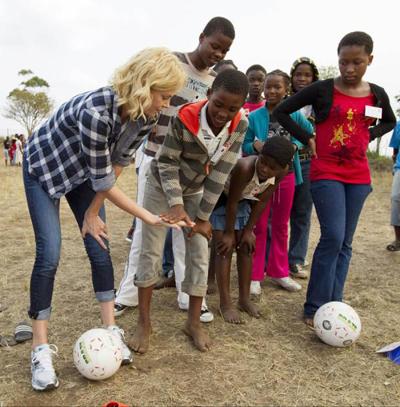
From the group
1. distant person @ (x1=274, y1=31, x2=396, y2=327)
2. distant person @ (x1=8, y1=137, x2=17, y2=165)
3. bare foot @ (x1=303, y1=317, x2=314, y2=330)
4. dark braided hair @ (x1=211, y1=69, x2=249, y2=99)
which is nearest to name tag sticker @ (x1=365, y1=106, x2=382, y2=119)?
distant person @ (x1=274, y1=31, x2=396, y2=327)

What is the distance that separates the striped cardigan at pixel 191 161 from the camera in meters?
2.81

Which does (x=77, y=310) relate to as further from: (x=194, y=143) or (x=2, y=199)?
(x=2, y=199)

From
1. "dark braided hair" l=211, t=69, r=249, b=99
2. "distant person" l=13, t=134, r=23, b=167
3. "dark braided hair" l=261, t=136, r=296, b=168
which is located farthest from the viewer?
"distant person" l=13, t=134, r=23, b=167

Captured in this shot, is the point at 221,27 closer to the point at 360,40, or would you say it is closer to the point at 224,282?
the point at 360,40

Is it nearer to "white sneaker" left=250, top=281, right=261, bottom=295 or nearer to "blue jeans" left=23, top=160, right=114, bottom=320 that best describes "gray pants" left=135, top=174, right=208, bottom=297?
"blue jeans" left=23, top=160, right=114, bottom=320

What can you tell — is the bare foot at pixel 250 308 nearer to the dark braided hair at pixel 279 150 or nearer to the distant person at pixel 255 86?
the dark braided hair at pixel 279 150

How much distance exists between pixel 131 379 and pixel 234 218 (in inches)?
54.4

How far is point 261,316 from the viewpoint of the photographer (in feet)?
11.8

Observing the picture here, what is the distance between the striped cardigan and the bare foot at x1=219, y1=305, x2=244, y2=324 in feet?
3.01

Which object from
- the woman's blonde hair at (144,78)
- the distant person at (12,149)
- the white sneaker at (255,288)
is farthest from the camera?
the distant person at (12,149)

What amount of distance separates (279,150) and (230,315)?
1322 mm

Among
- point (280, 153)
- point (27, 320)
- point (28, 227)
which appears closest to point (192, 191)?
point (280, 153)

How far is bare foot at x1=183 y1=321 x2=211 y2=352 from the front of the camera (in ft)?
9.80

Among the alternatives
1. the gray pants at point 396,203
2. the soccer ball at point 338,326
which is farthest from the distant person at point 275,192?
the gray pants at point 396,203
